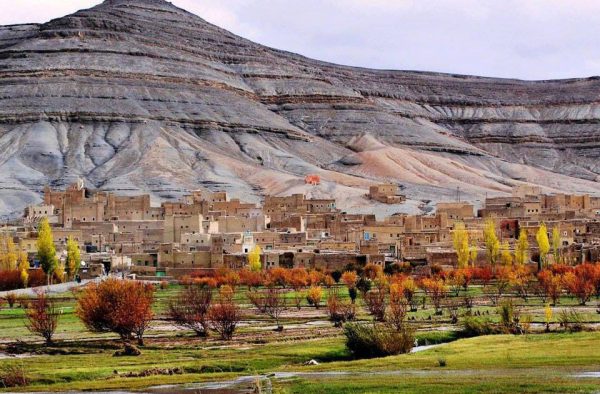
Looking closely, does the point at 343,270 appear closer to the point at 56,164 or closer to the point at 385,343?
the point at 385,343

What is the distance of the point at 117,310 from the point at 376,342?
12283 mm

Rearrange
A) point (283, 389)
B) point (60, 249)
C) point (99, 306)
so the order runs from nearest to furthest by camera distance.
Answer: point (283, 389) < point (99, 306) < point (60, 249)

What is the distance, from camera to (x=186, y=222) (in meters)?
104

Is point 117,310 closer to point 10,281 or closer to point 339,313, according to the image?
point 339,313

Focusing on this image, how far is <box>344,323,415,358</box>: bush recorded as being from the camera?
47.5 meters

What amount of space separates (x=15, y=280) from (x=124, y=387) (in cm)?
4790

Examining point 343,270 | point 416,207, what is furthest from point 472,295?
point 416,207

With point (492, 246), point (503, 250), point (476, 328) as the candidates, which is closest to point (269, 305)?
point (476, 328)

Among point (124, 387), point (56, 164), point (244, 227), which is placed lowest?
point (124, 387)

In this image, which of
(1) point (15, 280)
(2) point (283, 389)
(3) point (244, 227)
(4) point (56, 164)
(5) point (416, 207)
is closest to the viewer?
(2) point (283, 389)

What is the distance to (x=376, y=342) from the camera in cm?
4744

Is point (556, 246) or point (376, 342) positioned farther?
point (556, 246)

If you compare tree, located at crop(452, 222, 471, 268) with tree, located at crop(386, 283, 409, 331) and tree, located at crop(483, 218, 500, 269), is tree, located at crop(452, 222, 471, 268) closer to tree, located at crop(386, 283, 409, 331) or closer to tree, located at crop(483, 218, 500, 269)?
tree, located at crop(483, 218, 500, 269)

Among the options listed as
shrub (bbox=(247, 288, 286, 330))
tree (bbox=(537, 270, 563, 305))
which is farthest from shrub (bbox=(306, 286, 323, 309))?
tree (bbox=(537, 270, 563, 305))
